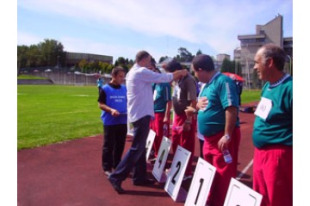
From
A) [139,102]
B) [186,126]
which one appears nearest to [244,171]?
[186,126]

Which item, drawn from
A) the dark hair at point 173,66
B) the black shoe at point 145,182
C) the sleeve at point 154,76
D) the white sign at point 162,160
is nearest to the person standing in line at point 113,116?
the black shoe at point 145,182

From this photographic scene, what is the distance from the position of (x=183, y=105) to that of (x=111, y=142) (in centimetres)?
147

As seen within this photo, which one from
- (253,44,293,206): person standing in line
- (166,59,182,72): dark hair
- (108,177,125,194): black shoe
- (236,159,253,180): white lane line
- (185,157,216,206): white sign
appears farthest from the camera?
(236,159,253,180): white lane line

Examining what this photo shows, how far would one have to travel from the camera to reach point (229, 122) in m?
3.11

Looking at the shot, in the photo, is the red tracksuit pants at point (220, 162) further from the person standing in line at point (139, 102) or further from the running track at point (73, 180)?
the person standing in line at point (139, 102)

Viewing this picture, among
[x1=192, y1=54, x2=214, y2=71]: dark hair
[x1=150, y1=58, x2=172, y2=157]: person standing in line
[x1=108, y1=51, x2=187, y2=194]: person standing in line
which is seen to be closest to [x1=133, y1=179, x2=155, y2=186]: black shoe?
[x1=108, y1=51, x2=187, y2=194]: person standing in line

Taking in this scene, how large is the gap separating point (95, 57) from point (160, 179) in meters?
84.2

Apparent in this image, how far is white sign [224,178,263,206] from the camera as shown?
8.32 ft

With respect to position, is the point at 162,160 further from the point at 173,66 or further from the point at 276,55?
the point at 276,55

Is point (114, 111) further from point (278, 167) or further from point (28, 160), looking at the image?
point (278, 167)

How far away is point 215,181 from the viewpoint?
11.6ft

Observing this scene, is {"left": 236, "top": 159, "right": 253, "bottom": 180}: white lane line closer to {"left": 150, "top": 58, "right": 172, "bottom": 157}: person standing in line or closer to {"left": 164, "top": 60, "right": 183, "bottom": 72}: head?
{"left": 150, "top": 58, "right": 172, "bottom": 157}: person standing in line

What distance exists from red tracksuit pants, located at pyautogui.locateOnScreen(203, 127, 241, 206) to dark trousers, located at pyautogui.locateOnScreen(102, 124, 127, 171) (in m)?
2.04

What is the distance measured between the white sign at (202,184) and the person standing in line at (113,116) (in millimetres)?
2007
